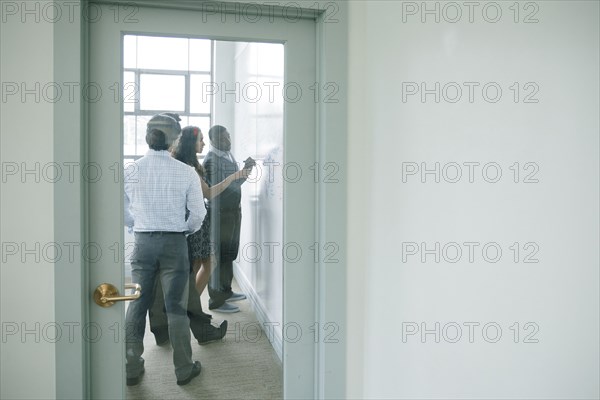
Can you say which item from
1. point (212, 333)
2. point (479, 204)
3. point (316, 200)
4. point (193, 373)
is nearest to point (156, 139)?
point (316, 200)

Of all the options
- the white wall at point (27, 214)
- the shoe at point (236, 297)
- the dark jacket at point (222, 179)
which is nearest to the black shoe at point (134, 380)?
the white wall at point (27, 214)

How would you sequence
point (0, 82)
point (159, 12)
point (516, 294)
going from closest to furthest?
point (0, 82) → point (159, 12) → point (516, 294)

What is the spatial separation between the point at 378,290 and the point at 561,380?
784 millimetres

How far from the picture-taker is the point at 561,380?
1.84 metres

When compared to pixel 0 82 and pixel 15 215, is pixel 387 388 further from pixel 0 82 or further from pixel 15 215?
pixel 0 82

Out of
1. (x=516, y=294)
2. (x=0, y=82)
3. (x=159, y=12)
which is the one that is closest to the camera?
(x=0, y=82)

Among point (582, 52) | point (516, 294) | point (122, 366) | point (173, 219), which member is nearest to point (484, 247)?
point (516, 294)

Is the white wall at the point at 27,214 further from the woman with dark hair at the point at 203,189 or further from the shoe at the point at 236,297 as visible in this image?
the shoe at the point at 236,297

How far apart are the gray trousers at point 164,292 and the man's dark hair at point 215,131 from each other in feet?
1.04

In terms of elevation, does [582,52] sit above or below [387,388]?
above

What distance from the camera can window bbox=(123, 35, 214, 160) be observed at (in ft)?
5.08

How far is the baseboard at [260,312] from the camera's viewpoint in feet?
5.40

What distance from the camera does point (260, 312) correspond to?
1678 mm

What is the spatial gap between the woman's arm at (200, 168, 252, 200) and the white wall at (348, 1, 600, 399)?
343 mm
